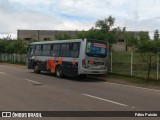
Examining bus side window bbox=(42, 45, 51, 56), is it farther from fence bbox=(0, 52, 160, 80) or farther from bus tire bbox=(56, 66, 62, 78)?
fence bbox=(0, 52, 160, 80)

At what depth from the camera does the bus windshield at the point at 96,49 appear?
24.0m

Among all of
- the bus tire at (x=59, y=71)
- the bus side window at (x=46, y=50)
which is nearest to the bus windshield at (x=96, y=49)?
the bus tire at (x=59, y=71)

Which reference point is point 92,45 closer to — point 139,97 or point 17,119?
point 139,97

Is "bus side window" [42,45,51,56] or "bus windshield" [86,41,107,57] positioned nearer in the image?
"bus windshield" [86,41,107,57]

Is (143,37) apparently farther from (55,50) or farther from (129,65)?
(55,50)

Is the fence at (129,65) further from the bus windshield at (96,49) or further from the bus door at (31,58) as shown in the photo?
the bus door at (31,58)

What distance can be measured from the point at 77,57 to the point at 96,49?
4.65ft

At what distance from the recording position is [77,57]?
24266mm

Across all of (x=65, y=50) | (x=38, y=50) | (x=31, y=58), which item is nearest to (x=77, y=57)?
(x=65, y=50)

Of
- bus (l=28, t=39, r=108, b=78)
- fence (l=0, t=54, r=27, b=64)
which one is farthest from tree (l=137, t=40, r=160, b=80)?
fence (l=0, t=54, r=27, b=64)

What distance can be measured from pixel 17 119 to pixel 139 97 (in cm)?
693

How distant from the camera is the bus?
78.4 feet

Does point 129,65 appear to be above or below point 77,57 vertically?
below

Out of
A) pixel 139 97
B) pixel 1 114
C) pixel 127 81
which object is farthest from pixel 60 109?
pixel 127 81
